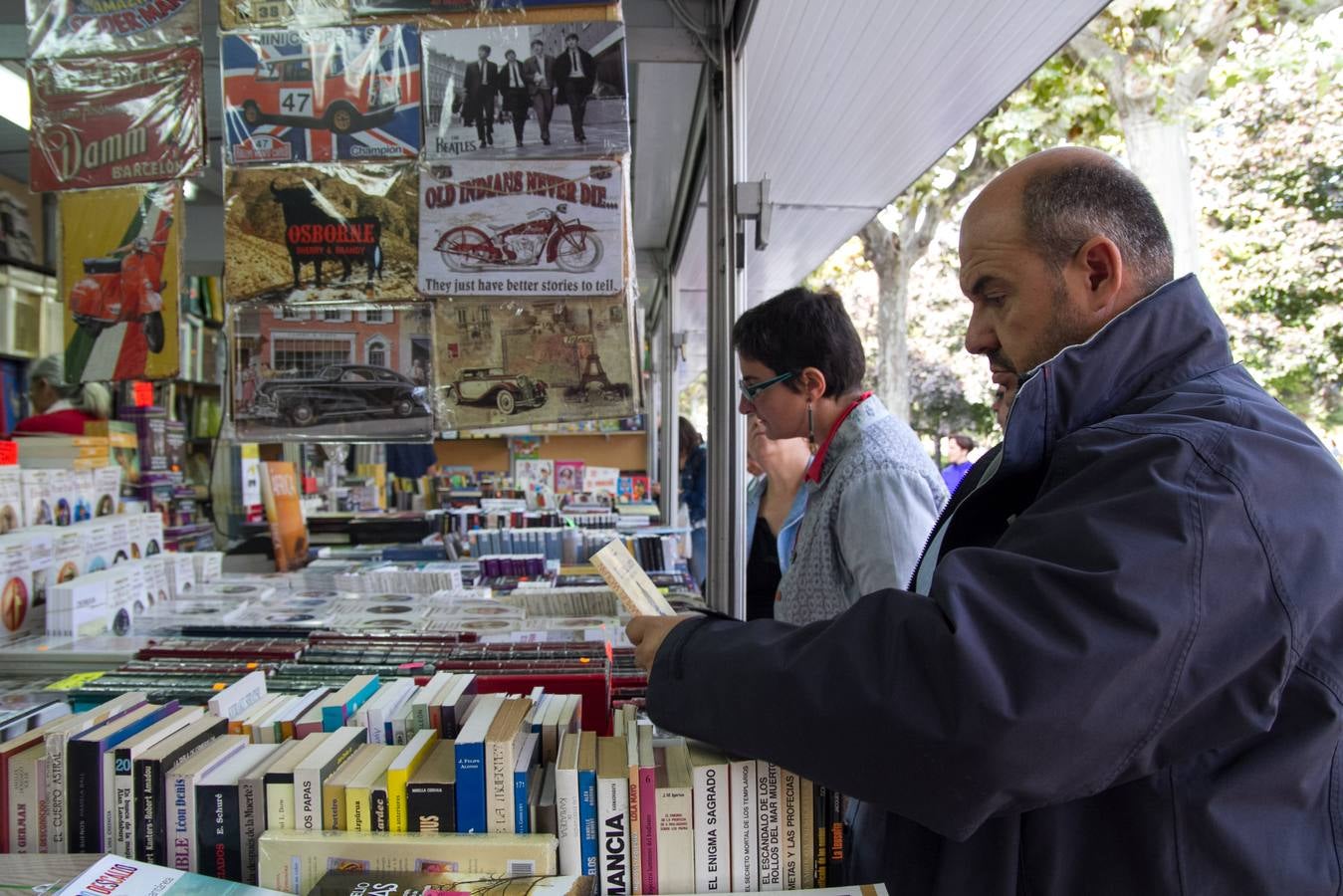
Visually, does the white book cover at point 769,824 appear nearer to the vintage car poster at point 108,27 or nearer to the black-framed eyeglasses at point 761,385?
the black-framed eyeglasses at point 761,385

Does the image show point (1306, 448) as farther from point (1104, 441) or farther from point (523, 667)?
point (523, 667)

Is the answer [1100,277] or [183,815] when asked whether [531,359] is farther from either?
[1100,277]

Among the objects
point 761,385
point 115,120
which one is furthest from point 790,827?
point 115,120

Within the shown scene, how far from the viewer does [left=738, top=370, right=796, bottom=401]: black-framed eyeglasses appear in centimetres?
213

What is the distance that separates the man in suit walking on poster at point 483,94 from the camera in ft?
6.13

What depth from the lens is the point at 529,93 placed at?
1.86 meters

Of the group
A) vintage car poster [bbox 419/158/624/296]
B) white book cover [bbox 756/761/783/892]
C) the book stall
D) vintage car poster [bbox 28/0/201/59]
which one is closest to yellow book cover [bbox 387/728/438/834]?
the book stall

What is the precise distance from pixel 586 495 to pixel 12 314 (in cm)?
386

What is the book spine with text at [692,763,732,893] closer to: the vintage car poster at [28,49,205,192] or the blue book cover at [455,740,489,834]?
the blue book cover at [455,740,489,834]

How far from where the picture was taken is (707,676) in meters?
1.00

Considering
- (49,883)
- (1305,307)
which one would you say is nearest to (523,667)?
(49,883)

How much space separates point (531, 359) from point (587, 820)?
39.7 inches

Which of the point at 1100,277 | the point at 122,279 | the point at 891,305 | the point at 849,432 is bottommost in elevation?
the point at 849,432

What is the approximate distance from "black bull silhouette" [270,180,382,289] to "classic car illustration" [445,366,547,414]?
301mm
